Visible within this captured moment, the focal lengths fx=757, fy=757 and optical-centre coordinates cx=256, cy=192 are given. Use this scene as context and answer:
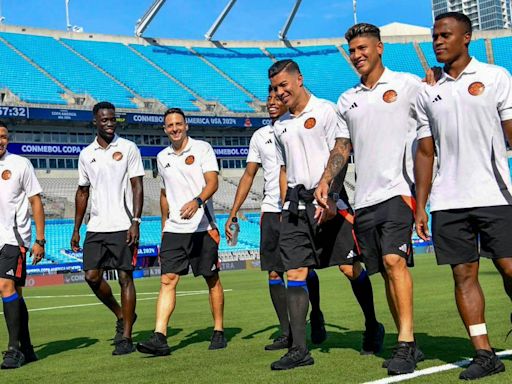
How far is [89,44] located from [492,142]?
5216cm

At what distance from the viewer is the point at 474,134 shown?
16.6ft

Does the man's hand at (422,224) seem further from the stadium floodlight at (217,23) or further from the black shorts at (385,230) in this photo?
the stadium floodlight at (217,23)

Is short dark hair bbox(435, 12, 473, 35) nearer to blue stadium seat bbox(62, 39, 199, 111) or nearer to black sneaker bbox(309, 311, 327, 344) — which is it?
black sneaker bbox(309, 311, 327, 344)

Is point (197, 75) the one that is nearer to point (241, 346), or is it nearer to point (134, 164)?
point (134, 164)

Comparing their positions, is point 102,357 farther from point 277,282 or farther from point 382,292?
point 382,292

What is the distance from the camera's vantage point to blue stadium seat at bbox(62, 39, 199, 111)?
49875 mm

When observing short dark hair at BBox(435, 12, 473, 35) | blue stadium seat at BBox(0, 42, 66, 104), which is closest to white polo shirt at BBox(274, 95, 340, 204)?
short dark hair at BBox(435, 12, 473, 35)

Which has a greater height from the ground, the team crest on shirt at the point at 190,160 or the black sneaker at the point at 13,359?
the team crest on shirt at the point at 190,160

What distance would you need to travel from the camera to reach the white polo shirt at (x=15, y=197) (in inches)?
289

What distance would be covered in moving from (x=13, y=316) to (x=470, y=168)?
4.56 metres

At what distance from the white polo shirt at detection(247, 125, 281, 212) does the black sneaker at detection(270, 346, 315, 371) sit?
2360mm

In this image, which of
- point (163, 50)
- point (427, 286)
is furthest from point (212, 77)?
point (427, 286)

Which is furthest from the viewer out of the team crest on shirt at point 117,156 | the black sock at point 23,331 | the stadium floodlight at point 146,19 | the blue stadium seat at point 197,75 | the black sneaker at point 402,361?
the stadium floodlight at point 146,19

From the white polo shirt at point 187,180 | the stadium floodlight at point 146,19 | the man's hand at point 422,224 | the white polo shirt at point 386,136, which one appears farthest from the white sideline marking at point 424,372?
the stadium floodlight at point 146,19
